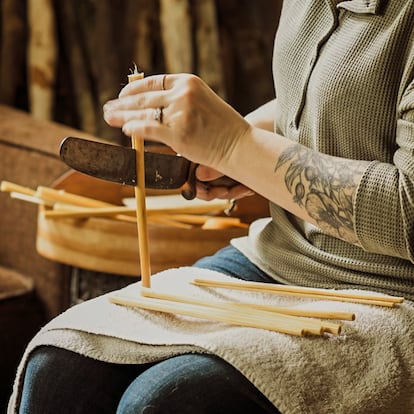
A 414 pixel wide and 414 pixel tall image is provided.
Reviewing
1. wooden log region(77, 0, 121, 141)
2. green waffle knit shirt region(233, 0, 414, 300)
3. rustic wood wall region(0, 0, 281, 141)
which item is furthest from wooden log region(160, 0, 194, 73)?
green waffle knit shirt region(233, 0, 414, 300)

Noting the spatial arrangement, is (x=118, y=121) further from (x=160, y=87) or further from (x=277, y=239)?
(x=277, y=239)

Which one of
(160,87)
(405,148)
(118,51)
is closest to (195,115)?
(160,87)

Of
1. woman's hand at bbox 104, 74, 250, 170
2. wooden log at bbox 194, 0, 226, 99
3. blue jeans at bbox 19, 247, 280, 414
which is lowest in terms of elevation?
blue jeans at bbox 19, 247, 280, 414

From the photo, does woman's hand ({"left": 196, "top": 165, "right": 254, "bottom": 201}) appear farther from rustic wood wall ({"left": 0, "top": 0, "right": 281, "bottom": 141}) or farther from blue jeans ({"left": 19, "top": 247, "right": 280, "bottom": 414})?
rustic wood wall ({"left": 0, "top": 0, "right": 281, "bottom": 141})

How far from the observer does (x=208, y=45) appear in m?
2.40

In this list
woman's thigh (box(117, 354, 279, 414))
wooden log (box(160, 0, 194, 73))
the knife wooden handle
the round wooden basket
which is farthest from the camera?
wooden log (box(160, 0, 194, 73))

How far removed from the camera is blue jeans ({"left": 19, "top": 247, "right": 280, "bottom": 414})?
39.0 inches

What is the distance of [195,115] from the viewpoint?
1078mm

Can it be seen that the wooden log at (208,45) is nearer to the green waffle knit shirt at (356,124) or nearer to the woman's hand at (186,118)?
the green waffle knit shirt at (356,124)

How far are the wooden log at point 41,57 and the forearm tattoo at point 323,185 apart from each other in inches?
56.8

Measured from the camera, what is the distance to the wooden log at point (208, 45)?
2.40m

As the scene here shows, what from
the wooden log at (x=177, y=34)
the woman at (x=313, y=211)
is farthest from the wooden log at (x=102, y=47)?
the woman at (x=313, y=211)

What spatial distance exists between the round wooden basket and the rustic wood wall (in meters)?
0.79

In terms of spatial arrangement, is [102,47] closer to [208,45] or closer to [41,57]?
[41,57]
